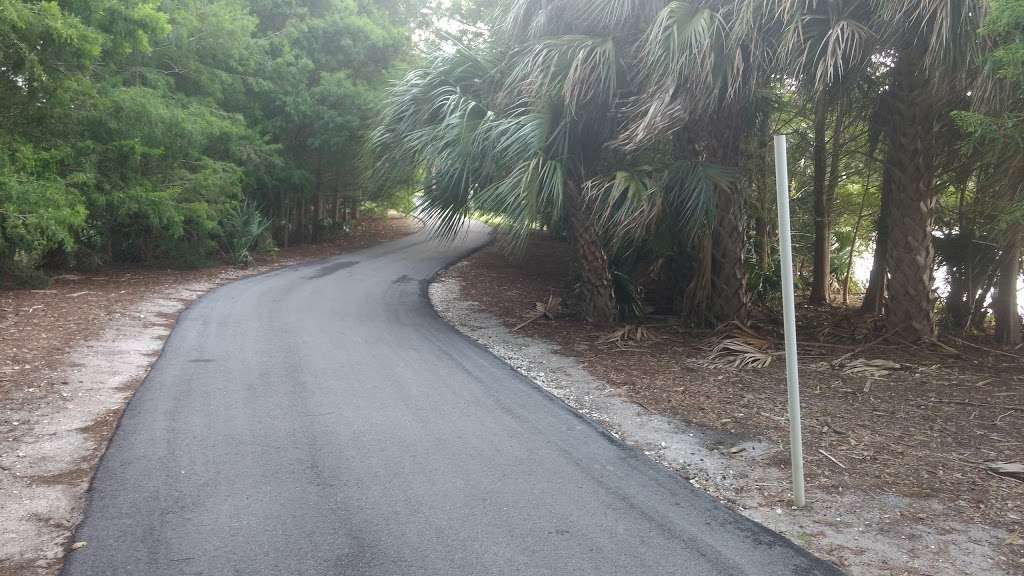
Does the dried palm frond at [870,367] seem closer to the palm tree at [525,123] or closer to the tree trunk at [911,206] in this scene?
the tree trunk at [911,206]

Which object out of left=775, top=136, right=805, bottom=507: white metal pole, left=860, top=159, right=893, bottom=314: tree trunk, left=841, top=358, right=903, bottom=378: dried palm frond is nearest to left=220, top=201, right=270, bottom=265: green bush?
left=860, top=159, right=893, bottom=314: tree trunk

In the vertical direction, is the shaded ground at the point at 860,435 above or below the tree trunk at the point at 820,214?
below

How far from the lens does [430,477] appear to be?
520 centimetres

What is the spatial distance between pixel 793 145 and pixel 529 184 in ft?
19.3

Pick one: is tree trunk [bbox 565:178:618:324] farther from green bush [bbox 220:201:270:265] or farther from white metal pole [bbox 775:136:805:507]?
green bush [bbox 220:201:270:265]

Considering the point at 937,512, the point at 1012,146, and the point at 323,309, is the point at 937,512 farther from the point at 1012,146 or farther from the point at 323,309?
the point at 323,309

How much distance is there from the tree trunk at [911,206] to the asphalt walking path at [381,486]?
17.0ft

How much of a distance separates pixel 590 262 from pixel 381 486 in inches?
278

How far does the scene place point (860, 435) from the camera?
629cm

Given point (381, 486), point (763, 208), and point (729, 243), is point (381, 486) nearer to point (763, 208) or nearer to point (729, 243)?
point (729, 243)

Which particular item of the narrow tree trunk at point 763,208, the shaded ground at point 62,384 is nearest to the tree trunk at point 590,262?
the narrow tree trunk at point 763,208

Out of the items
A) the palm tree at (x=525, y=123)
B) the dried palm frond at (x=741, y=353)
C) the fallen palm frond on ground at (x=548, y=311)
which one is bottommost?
the fallen palm frond on ground at (x=548, y=311)

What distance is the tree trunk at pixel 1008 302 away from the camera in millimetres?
10047

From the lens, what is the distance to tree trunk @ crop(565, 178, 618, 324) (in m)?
11.4
